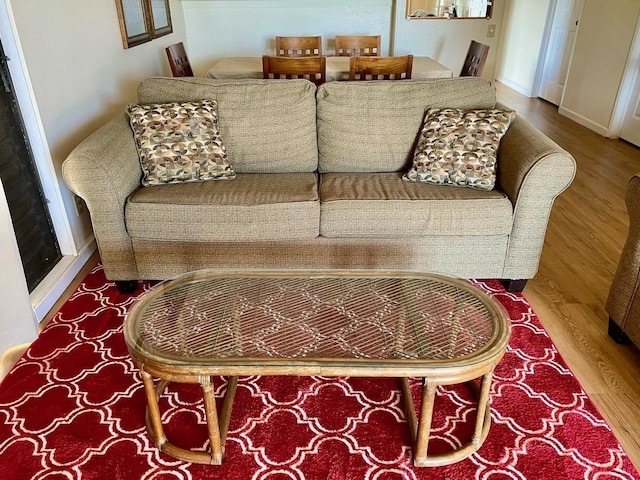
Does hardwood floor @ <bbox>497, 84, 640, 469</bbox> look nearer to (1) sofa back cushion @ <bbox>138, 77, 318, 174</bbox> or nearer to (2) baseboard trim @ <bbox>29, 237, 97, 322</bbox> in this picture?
(1) sofa back cushion @ <bbox>138, 77, 318, 174</bbox>

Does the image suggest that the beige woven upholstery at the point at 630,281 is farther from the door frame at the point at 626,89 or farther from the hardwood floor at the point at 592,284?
the door frame at the point at 626,89

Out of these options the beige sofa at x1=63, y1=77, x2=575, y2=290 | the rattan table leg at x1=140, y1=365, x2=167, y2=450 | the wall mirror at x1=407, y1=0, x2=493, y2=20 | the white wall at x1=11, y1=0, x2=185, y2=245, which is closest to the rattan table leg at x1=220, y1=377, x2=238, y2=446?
the rattan table leg at x1=140, y1=365, x2=167, y2=450

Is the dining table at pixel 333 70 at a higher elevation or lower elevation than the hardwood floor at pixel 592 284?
higher

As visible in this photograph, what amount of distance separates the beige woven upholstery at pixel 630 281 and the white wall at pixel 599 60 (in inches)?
129

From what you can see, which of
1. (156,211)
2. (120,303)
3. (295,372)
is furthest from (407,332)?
(120,303)

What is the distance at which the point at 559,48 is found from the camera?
5.81m

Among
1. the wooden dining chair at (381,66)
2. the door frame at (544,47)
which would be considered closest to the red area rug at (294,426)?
the wooden dining chair at (381,66)

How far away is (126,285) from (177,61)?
201 cm

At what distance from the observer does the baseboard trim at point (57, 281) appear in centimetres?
215

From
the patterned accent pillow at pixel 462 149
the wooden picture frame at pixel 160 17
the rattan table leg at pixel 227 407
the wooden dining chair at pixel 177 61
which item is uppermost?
the wooden picture frame at pixel 160 17

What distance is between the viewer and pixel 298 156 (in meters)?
2.55

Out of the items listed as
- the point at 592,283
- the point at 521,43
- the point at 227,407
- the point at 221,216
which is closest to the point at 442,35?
the point at 521,43

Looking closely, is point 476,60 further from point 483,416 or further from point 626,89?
point 483,416

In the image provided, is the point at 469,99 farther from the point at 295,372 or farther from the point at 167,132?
the point at 295,372
